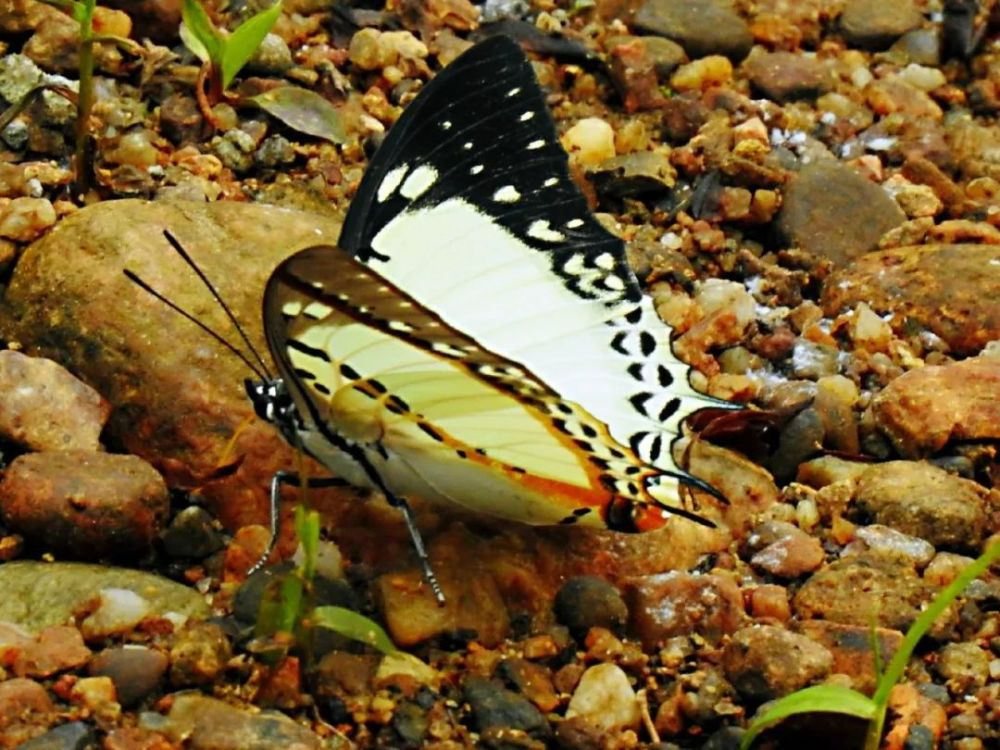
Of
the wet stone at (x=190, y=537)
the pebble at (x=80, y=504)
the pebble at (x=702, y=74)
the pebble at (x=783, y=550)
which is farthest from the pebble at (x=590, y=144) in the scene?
the pebble at (x=80, y=504)

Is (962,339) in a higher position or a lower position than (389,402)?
lower

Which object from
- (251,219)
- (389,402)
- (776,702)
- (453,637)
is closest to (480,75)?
(251,219)

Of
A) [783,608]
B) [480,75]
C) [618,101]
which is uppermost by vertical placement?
[480,75]

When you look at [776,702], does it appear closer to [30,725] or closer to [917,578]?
[917,578]

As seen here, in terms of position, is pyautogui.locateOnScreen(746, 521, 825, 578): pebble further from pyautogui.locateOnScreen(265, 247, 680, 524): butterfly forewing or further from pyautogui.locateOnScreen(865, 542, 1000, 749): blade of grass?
pyautogui.locateOnScreen(865, 542, 1000, 749): blade of grass

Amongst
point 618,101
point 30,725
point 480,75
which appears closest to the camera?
point 30,725

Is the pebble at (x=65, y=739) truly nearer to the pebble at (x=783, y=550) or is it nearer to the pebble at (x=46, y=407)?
the pebble at (x=46, y=407)
